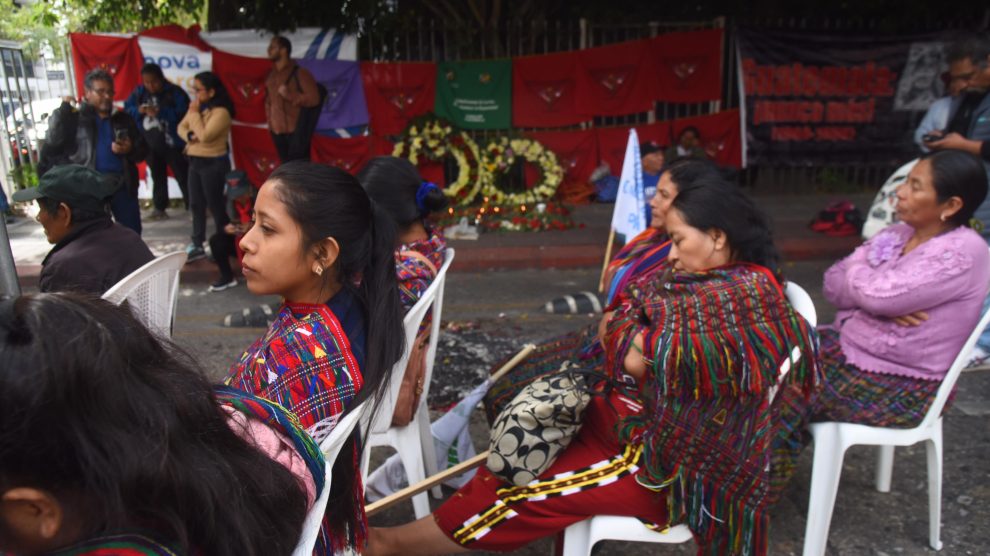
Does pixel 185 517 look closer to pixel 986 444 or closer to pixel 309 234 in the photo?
pixel 309 234

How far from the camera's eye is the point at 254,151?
829cm

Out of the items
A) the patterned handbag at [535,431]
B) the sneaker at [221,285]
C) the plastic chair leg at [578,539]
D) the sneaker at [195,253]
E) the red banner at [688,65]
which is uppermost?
the red banner at [688,65]

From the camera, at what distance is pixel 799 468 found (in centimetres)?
308

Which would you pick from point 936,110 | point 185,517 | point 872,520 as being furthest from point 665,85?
point 185,517

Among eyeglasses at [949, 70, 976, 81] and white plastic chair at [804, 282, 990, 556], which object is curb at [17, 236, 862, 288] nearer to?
eyeglasses at [949, 70, 976, 81]

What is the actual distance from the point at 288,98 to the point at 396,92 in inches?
57.8

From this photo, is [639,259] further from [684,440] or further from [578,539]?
[578,539]

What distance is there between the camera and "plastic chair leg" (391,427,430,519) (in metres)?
2.46

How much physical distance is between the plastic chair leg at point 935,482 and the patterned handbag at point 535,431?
49.6 inches

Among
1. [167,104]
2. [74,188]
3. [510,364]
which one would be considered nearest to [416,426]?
[510,364]

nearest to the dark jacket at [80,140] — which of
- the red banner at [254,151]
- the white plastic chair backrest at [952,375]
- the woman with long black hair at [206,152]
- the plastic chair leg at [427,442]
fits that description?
the woman with long black hair at [206,152]

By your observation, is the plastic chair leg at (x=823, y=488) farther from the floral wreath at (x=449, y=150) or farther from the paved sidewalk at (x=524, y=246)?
the floral wreath at (x=449, y=150)

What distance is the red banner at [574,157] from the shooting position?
8523 mm

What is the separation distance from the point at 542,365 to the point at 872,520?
52.5 inches
